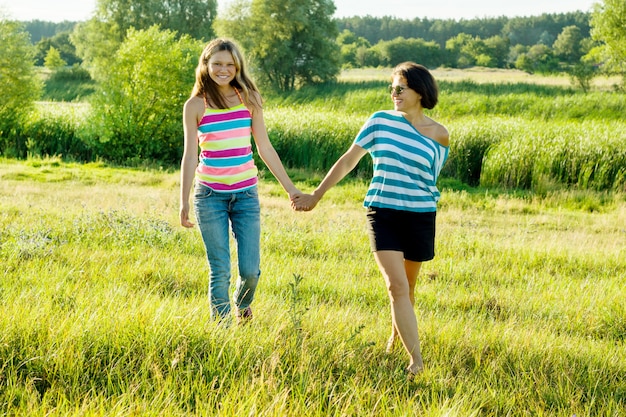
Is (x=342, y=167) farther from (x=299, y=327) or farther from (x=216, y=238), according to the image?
(x=299, y=327)

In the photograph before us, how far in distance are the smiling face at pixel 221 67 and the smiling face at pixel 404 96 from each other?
1101 mm

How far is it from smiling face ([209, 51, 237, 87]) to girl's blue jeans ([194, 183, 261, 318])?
710mm

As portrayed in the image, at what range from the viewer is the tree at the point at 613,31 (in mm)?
37625

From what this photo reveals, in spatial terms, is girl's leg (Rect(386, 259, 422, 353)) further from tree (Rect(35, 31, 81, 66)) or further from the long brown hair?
tree (Rect(35, 31, 81, 66))

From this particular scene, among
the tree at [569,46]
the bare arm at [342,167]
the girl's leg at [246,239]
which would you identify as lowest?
the girl's leg at [246,239]

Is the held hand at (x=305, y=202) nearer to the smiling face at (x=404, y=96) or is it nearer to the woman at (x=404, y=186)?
the woman at (x=404, y=186)

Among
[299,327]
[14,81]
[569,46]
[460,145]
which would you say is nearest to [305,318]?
[299,327]

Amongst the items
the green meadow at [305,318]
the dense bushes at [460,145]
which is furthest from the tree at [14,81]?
the green meadow at [305,318]

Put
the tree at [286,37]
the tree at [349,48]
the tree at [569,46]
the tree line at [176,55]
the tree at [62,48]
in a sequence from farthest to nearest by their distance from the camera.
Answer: the tree at [62,48] → the tree at [569,46] → the tree at [349,48] → the tree at [286,37] → the tree line at [176,55]

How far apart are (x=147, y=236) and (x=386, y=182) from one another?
3.99 metres

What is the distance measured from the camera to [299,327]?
361 centimetres

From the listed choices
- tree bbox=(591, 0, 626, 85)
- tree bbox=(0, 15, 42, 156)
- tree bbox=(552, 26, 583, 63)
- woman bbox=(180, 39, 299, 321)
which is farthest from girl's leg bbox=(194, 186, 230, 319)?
tree bbox=(552, 26, 583, 63)

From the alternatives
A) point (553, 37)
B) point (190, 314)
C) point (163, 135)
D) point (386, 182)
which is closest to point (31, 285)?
point (190, 314)

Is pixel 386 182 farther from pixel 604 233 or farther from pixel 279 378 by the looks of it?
pixel 604 233
